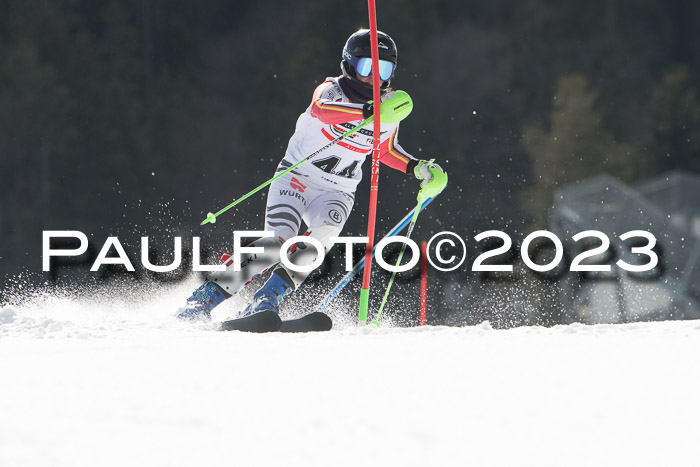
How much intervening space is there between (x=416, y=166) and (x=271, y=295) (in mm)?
1131

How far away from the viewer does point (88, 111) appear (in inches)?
1066

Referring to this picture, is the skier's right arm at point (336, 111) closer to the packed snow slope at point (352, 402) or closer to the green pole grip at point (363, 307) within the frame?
the green pole grip at point (363, 307)

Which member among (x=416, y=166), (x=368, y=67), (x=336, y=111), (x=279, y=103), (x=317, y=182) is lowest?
(x=317, y=182)

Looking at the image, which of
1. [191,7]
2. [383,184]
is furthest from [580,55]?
[191,7]

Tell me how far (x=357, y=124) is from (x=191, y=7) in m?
31.4

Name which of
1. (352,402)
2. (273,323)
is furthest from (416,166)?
(352,402)

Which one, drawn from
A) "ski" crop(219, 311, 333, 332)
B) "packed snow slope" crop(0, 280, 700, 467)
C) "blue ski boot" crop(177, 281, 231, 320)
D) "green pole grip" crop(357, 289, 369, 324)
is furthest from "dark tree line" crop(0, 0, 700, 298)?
"packed snow slope" crop(0, 280, 700, 467)

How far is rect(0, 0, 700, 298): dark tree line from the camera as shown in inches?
1035

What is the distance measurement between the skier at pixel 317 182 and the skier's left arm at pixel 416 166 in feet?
0.44

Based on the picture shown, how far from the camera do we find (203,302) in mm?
4617

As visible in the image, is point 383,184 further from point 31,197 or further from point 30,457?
point 30,457

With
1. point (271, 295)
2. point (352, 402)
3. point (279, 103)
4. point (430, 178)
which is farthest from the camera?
point (279, 103)

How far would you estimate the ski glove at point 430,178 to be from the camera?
4.97m

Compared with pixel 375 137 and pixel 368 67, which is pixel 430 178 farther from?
pixel 368 67
